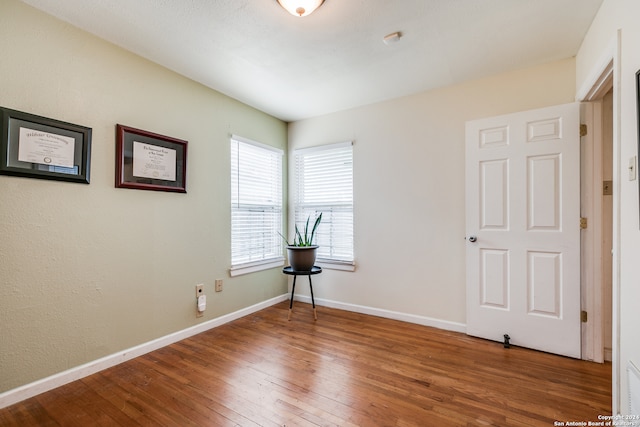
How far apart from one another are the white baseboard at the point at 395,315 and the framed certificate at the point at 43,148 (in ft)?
8.49

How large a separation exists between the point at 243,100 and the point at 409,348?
288 centimetres

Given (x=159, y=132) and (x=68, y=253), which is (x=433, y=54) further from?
(x=68, y=253)

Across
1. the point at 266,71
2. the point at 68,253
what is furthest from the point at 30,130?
the point at 266,71

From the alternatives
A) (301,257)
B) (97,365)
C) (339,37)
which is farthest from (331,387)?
(339,37)

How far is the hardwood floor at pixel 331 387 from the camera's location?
5.07ft

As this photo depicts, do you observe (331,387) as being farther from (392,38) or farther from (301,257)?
(392,38)

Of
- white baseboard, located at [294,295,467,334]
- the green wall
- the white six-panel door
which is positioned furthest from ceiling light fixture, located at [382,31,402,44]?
white baseboard, located at [294,295,467,334]

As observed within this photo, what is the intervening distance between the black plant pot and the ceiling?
1583 millimetres

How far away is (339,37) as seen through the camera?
202 centimetres

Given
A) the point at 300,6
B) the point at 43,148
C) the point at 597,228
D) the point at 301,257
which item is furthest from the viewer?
the point at 301,257

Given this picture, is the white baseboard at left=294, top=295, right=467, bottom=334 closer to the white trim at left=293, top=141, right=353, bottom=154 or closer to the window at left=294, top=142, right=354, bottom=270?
the window at left=294, top=142, right=354, bottom=270

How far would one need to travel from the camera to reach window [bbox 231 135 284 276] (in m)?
3.10

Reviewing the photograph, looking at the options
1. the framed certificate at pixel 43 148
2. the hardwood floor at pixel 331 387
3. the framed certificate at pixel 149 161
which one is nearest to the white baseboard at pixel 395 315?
the hardwood floor at pixel 331 387

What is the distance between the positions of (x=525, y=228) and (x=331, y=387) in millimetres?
1924
